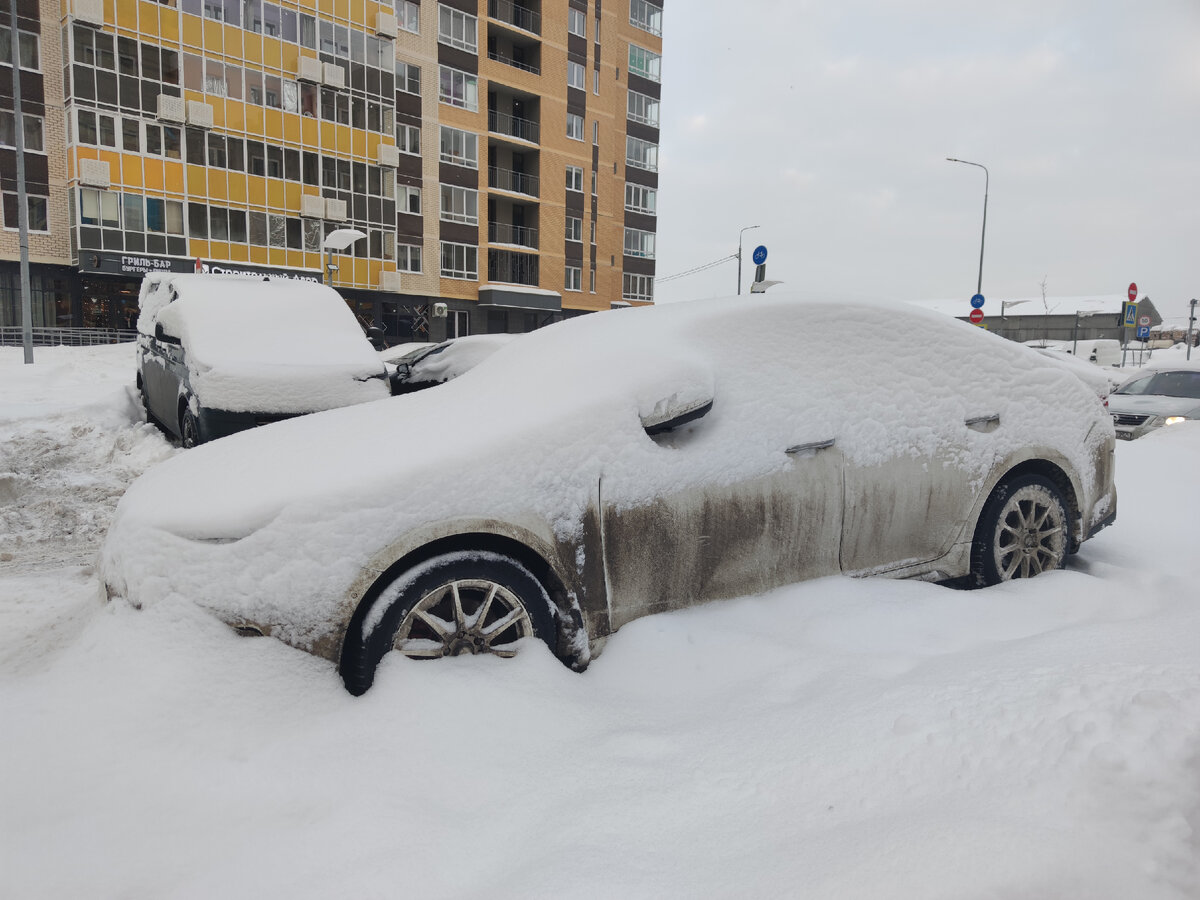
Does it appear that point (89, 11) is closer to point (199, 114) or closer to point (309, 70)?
point (199, 114)

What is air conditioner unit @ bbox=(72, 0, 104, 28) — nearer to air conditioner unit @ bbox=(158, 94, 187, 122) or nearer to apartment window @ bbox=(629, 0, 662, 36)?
air conditioner unit @ bbox=(158, 94, 187, 122)

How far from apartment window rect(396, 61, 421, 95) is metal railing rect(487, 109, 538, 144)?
3793mm

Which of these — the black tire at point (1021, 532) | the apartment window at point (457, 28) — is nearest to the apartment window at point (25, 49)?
the apartment window at point (457, 28)

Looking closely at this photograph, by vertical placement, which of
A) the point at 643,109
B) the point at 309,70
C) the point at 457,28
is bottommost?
the point at 309,70

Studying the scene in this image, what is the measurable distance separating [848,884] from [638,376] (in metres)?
1.77

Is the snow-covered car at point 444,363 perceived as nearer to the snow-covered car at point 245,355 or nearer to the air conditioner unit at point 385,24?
the snow-covered car at point 245,355

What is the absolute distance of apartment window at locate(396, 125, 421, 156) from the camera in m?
33.4

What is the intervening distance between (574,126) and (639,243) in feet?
26.9

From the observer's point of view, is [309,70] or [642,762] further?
[309,70]

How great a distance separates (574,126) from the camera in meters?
39.5

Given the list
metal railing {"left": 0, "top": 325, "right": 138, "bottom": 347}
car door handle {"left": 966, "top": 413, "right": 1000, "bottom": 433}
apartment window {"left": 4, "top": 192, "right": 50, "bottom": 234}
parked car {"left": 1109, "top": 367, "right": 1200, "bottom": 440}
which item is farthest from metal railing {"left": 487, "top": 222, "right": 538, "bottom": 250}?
car door handle {"left": 966, "top": 413, "right": 1000, "bottom": 433}

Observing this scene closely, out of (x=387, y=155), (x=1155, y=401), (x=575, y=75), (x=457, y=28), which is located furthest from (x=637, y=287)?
(x=1155, y=401)

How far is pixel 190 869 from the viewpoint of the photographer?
177 centimetres

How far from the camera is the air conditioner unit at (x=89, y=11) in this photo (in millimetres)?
24703
